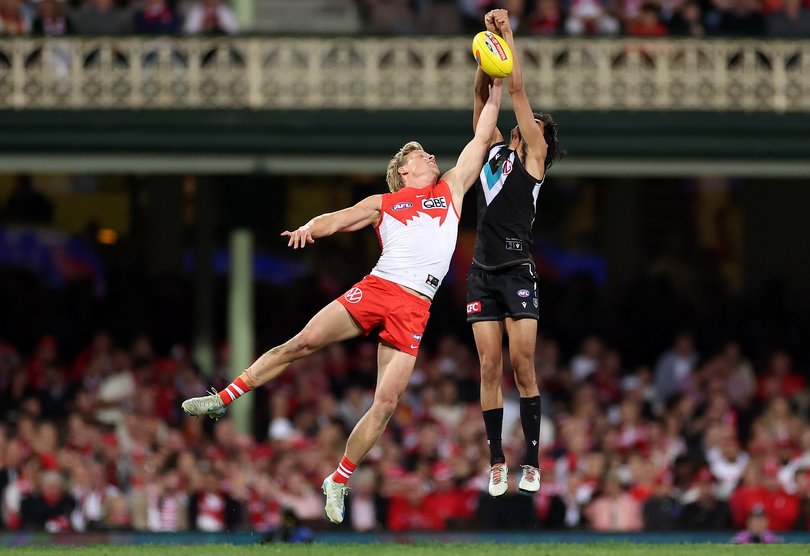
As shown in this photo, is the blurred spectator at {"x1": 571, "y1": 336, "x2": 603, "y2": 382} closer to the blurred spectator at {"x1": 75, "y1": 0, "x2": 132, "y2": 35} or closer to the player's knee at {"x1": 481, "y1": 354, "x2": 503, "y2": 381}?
the blurred spectator at {"x1": 75, "y1": 0, "x2": 132, "y2": 35}

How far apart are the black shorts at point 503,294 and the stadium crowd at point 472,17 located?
816cm

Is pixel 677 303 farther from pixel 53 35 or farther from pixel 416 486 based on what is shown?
pixel 53 35

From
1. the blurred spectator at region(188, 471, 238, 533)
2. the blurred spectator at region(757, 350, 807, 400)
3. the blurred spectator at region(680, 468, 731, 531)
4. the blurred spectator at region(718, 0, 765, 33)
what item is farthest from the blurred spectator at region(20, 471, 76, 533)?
the blurred spectator at region(718, 0, 765, 33)

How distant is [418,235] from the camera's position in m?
13.4

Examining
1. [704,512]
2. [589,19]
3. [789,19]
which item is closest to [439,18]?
[589,19]

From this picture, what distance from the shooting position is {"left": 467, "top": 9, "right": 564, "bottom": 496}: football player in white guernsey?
1346 centimetres

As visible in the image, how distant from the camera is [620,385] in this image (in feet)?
69.7

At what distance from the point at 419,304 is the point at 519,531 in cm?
446

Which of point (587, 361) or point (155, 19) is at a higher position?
point (155, 19)

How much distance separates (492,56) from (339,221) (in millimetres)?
1662

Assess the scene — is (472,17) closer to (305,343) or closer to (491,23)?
(491,23)

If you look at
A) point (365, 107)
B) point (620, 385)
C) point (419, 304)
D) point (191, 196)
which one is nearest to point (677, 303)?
point (620, 385)

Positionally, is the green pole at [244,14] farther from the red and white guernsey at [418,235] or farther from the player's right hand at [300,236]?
the player's right hand at [300,236]

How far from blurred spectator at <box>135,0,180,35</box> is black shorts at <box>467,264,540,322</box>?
9097mm
